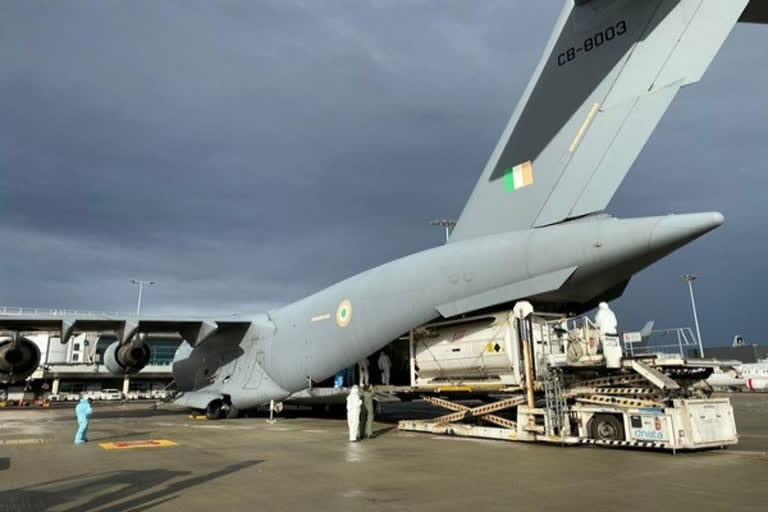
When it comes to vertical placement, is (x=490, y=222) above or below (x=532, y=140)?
below

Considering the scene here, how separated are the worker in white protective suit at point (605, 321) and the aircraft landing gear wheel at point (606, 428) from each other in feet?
5.03

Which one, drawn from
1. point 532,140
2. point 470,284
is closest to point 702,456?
point 470,284

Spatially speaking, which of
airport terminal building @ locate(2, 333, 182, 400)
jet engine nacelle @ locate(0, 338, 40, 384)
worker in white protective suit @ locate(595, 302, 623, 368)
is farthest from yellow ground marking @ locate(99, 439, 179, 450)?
airport terminal building @ locate(2, 333, 182, 400)

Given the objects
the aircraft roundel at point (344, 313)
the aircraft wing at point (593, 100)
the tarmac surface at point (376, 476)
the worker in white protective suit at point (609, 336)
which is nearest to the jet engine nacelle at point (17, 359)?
the tarmac surface at point (376, 476)

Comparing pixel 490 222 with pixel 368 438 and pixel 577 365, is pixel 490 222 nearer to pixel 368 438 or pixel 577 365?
pixel 577 365

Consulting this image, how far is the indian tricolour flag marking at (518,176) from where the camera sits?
11.3 meters

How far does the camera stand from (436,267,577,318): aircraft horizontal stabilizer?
10.6 meters

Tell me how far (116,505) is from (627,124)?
374 inches

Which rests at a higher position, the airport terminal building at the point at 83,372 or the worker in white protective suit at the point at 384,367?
the airport terminal building at the point at 83,372

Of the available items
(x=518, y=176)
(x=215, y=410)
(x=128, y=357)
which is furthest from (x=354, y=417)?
(x=128, y=357)

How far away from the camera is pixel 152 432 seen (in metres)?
15.0

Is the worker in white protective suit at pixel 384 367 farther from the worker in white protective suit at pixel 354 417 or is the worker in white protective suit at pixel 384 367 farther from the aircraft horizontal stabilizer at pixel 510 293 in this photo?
the aircraft horizontal stabilizer at pixel 510 293

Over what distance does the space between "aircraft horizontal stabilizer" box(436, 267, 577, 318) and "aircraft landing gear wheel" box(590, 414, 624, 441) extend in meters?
2.49

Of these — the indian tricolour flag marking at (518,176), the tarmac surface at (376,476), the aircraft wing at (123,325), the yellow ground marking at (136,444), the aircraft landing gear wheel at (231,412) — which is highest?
the indian tricolour flag marking at (518,176)
